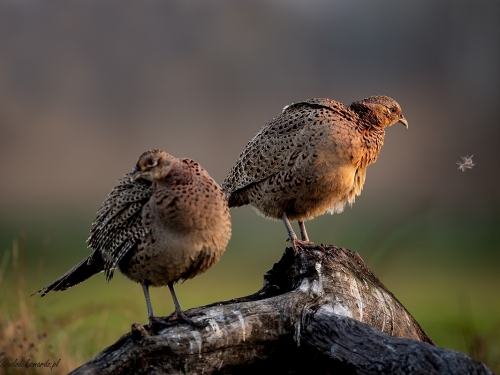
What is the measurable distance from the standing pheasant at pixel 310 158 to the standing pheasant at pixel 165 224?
1.07 metres

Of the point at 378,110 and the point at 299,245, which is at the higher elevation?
Answer: the point at 378,110

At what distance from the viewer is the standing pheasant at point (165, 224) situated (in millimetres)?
4520

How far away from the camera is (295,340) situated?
4.17 meters

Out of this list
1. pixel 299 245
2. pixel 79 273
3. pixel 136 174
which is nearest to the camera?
pixel 136 174

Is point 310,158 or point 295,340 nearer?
point 295,340

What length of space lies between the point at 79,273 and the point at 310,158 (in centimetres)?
212

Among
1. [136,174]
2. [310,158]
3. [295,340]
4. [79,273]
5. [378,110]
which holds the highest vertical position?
[378,110]

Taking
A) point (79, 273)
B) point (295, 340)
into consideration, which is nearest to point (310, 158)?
point (295, 340)

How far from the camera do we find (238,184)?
20.1ft

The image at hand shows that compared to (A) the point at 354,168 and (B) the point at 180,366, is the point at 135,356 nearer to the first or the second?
(B) the point at 180,366

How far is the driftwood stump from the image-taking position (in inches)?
146

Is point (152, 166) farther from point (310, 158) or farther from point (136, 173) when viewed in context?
point (310, 158)

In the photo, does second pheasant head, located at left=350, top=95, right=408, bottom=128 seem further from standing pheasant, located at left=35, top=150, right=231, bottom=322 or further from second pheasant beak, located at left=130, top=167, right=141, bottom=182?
second pheasant beak, located at left=130, top=167, right=141, bottom=182

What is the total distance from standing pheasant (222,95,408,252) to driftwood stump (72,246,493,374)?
0.92 m
